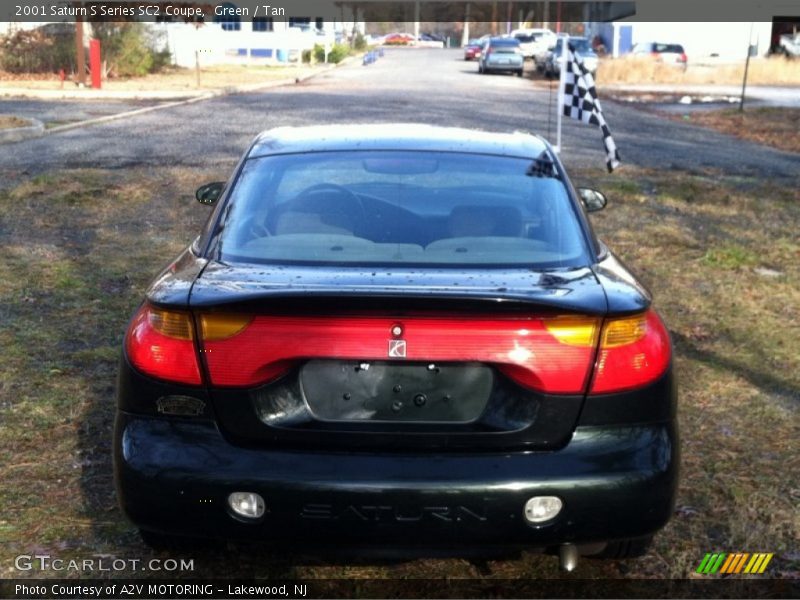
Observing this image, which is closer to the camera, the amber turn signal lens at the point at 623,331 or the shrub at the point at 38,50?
the amber turn signal lens at the point at 623,331

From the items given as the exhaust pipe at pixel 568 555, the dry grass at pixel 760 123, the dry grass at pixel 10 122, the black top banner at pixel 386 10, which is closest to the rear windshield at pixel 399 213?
the exhaust pipe at pixel 568 555

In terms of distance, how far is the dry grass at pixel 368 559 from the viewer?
12.1 ft

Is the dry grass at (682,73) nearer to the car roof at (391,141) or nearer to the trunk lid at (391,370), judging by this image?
the car roof at (391,141)

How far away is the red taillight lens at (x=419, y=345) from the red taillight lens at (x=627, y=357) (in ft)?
0.16

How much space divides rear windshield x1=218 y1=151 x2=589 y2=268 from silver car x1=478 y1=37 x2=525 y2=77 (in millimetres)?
38791

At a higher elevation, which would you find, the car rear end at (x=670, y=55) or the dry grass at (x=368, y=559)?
the dry grass at (x=368, y=559)

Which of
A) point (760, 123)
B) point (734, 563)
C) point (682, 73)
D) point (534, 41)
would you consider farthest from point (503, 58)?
point (734, 563)

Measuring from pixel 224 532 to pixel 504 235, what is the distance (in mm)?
1401

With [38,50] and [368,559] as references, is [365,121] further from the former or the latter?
[38,50]

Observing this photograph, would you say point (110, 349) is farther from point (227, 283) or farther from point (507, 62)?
point (507, 62)

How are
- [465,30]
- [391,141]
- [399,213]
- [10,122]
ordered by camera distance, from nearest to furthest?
1. [399,213]
2. [391,141]
3. [10,122]
4. [465,30]

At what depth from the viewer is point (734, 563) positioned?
366cm

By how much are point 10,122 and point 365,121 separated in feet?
19.4
